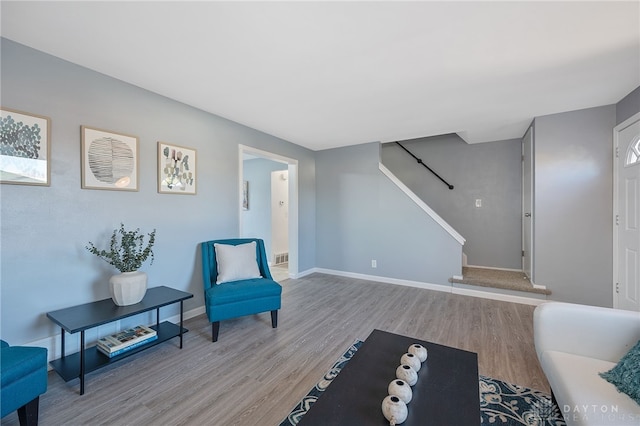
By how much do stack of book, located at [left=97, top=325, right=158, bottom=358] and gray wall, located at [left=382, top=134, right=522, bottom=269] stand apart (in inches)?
186

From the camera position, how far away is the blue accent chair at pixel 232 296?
239 cm

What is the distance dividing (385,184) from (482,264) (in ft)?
7.72

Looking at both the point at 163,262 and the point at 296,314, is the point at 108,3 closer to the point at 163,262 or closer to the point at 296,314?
the point at 163,262

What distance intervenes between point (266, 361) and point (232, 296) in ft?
2.19

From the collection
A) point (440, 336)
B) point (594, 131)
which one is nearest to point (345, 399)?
point (440, 336)

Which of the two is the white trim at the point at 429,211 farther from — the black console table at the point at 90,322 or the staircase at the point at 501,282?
the black console table at the point at 90,322

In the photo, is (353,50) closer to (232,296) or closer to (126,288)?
(232,296)

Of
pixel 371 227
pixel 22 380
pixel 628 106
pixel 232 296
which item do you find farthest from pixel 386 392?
pixel 628 106

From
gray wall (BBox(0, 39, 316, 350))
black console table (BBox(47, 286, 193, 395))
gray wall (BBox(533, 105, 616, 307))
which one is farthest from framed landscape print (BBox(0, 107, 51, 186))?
gray wall (BBox(533, 105, 616, 307))

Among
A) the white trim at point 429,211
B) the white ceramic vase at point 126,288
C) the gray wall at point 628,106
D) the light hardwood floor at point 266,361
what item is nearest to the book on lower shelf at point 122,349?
the light hardwood floor at point 266,361

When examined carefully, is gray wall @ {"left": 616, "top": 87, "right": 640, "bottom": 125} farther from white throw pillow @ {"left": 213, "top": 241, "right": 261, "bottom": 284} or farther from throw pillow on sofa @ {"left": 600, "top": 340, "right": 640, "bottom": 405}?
white throw pillow @ {"left": 213, "top": 241, "right": 261, "bottom": 284}

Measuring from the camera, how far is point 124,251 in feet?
7.34

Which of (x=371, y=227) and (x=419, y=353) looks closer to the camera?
(x=419, y=353)

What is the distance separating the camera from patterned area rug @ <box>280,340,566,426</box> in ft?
4.84
